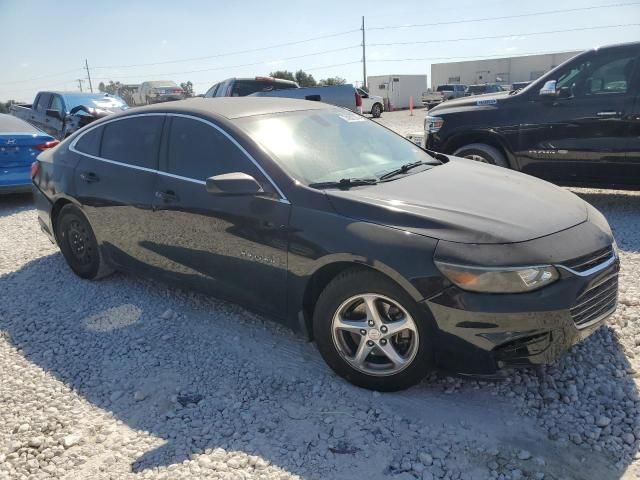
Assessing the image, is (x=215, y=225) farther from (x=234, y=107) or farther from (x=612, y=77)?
(x=612, y=77)

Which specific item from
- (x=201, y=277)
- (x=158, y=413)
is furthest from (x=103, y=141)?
(x=158, y=413)

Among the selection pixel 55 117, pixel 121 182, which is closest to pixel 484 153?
pixel 121 182

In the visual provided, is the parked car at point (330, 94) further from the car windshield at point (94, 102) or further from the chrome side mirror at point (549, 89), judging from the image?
the chrome side mirror at point (549, 89)

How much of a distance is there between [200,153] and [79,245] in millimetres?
1863

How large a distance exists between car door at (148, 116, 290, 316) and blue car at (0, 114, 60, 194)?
195 inches

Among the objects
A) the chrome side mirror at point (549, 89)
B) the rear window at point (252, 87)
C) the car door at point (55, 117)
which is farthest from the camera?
the rear window at point (252, 87)

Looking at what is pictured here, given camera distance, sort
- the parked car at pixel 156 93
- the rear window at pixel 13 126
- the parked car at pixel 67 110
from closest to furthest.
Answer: the rear window at pixel 13 126
the parked car at pixel 67 110
the parked car at pixel 156 93

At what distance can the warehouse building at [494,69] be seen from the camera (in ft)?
172

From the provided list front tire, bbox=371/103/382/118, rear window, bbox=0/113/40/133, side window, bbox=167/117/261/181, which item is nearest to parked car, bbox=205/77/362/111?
rear window, bbox=0/113/40/133

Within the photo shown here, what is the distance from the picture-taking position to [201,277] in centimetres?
364

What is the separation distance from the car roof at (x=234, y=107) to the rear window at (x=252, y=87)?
975cm

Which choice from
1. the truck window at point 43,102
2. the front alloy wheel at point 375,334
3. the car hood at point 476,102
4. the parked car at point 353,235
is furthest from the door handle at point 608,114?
the truck window at point 43,102

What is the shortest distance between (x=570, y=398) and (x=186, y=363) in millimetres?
2269

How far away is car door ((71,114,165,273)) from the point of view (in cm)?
395
